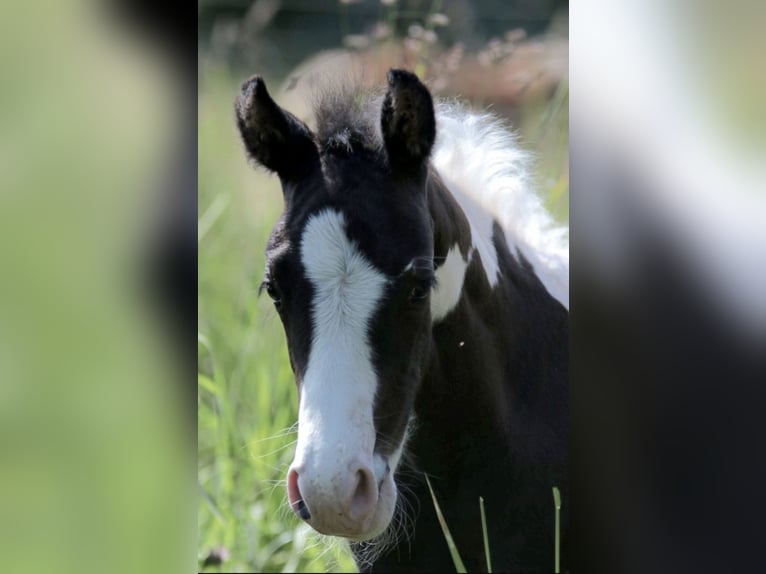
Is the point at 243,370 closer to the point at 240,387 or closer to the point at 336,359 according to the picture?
the point at 240,387

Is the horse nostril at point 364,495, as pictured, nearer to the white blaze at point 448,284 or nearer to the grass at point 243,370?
the white blaze at point 448,284

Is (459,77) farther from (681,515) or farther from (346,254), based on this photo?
(681,515)

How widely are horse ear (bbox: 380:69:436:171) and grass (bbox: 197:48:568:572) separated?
0.52m

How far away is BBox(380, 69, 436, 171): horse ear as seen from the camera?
1.40 meters

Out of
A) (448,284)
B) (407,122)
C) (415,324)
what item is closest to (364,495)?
Answer: (415,324)

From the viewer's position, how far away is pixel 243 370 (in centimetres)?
268

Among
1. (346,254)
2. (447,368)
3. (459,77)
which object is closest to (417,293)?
(346,254)

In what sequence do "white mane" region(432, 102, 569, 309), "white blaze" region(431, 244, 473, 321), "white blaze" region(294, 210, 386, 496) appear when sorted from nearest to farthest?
1. "white blaze" region(294, 210, 386, 496)
2. "white blaze" region(431, 244, 473, 321)
3. "white mane" region(432, 102, 569, 309)

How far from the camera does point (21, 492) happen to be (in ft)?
1.85

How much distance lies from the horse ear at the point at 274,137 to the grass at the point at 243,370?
1.31 feet

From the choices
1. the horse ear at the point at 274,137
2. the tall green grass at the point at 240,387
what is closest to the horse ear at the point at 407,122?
the horse ear at the point at 274,137

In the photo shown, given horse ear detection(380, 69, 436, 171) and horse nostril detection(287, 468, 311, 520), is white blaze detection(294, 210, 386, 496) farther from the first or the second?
horse ear detection(380, 69, 436, 171)

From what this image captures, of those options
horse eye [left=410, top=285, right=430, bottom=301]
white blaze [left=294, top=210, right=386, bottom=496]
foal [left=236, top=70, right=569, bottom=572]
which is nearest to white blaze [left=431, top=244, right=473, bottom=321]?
foal [left=236, top=70, right=569, bottom=572]

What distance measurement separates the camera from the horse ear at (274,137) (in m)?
1.48
